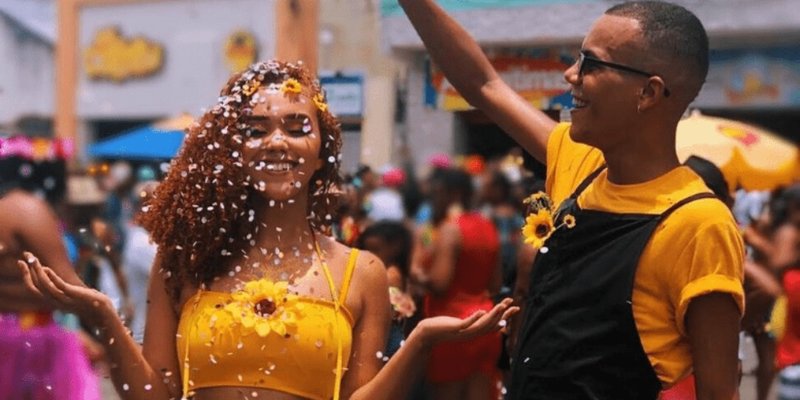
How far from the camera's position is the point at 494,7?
12.4 ft

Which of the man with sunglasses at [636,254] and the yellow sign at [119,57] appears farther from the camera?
the yellow sign at [119,57]

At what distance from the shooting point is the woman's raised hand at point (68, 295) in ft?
7.42

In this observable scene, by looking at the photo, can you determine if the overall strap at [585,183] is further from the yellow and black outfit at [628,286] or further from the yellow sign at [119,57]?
the yellow sign at [119,57]

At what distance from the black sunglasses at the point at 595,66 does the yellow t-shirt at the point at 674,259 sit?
19 centimetres

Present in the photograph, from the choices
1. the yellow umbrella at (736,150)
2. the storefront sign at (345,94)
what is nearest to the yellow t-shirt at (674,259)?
the yellow umbrella at (736,150)

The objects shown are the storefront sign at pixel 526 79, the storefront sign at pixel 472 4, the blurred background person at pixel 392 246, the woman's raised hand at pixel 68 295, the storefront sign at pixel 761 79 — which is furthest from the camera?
the storefront sign at pixel 761 79

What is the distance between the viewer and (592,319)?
2.12m

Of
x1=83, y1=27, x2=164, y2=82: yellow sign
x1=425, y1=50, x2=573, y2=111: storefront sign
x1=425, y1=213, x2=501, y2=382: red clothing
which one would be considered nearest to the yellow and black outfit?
x1=425, y1=50, x2=573, y2=111: storefront sign

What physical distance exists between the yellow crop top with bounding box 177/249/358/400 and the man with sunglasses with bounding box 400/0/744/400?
1.41 ft

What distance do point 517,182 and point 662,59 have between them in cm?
493

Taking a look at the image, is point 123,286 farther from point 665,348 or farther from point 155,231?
point 665,348

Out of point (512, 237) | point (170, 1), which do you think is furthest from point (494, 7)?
point (170, 1)

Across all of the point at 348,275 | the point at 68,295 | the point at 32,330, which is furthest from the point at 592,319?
the point at 32,330

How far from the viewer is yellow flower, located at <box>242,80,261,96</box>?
8.55 ft
